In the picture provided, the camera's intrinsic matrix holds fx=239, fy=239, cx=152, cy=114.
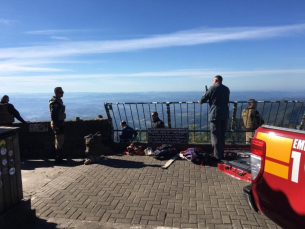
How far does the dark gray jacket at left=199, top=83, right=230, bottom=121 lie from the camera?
6.05 metres

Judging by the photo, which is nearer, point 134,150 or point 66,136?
point 134,150

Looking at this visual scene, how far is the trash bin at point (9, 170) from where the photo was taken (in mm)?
3162

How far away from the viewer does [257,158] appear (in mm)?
2535

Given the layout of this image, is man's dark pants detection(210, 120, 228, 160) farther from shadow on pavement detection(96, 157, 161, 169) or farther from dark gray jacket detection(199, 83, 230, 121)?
shadow on pavement detection(96, 157, 161, 169)

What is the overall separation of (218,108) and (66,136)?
4.89m

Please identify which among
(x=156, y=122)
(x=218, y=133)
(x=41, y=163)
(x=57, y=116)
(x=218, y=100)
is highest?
(x=218, y=100)

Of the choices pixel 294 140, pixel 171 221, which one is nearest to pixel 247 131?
pixel 171 221

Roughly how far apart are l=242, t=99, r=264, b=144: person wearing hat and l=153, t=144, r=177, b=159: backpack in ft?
7.89

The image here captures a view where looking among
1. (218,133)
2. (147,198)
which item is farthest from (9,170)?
(218,133)

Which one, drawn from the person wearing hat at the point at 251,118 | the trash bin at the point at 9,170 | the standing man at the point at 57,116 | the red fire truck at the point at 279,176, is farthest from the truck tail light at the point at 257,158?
the standing man at the point at 57,116

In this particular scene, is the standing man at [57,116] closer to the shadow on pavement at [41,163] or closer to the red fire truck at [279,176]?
the shadow on pavement at [41,163]

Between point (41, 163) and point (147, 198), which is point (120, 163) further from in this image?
point (41, 163)

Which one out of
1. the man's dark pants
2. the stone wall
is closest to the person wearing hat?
the man's dark pants

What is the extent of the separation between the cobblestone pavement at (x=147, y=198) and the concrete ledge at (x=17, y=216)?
0.88 ft
